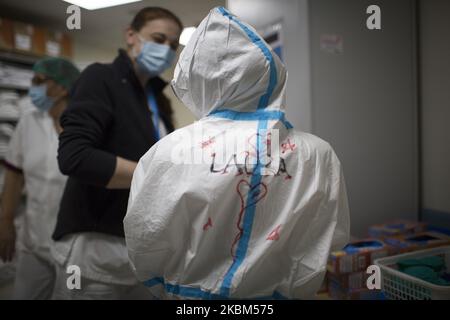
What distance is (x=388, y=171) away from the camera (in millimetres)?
982

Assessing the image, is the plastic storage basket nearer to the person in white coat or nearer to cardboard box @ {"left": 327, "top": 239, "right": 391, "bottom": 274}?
cardboard box @ {"left": 327, "top": 239, "right": 391, "bottom": 274}

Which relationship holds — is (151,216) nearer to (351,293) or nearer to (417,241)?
(351,293)

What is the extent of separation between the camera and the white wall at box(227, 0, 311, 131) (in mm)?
912

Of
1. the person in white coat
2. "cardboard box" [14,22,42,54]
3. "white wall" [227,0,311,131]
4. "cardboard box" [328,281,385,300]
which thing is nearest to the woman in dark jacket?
"white wall" [227,0,311,131]

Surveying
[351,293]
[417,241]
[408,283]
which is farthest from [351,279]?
[417,241]

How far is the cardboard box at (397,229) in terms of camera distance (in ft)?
3.25

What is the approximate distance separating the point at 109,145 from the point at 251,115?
414mm

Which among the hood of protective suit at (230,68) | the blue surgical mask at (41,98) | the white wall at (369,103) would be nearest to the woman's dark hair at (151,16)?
the hood of protective suit at (230,68)

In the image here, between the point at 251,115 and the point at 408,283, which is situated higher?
the point at 251,115

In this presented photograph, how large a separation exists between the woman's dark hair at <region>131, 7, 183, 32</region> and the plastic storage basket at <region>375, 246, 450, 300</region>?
0.89m

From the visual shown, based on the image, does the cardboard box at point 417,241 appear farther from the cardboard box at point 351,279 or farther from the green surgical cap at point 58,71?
the green surgical cap at point 58,71

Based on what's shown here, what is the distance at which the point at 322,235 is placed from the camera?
2.24 ft

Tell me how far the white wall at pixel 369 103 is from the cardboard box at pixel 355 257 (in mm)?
59

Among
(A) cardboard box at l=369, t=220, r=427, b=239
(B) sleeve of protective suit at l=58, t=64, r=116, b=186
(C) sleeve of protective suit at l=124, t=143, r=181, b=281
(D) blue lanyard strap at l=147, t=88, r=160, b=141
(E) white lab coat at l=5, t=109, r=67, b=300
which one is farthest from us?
(E) white lab coat at l=5, t=109, r=67, b=300
